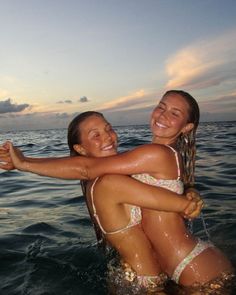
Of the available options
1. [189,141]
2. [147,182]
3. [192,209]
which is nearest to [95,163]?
[147,182]

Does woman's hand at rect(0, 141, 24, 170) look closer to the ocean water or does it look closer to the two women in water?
the two women in water

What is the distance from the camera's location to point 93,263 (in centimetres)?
582

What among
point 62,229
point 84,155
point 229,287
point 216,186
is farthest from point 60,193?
point 229,287

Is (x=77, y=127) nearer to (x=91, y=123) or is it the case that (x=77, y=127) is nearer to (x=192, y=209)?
(x=91, y=123)

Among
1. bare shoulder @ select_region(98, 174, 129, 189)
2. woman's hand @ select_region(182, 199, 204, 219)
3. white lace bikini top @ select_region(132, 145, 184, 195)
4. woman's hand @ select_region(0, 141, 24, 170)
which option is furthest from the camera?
woman's hand @ select_region(0, 141, 24, 170)

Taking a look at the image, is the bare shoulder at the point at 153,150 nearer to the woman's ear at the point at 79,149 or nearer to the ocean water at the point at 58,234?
the woman's ear at the point at 79,149

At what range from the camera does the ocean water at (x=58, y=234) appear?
5.15 m

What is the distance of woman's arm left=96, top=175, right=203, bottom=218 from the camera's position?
3508mm

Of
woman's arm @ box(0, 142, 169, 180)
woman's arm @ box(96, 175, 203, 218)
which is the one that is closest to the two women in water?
woman's arm @ box(0, 142, 169, 180)

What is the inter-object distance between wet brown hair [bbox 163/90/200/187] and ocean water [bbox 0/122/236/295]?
2.83ft

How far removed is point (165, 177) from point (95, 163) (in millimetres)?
716

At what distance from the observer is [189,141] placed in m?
4.46

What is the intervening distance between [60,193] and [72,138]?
5.93m

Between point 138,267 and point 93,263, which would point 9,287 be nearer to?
point 93,263
